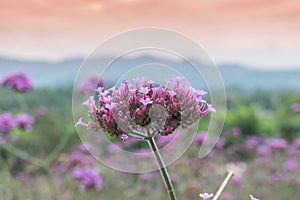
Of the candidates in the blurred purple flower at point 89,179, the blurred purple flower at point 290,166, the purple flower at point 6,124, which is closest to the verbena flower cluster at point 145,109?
the blurred purple flower at point 89,179

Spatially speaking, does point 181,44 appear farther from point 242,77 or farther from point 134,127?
point 242,77

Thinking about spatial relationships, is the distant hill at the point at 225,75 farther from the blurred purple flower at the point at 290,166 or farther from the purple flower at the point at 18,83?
the purple flower at the point at 18,83

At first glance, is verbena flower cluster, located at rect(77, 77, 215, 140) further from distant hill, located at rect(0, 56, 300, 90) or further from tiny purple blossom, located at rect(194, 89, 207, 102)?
distant hill, located at rect(0, 56, 300, 90)

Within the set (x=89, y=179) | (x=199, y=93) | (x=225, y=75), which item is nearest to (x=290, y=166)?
(x=89, y=179)

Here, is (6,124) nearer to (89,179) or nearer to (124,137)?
(89,179)

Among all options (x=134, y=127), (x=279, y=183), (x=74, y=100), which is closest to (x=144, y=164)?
(x=279, y=183)

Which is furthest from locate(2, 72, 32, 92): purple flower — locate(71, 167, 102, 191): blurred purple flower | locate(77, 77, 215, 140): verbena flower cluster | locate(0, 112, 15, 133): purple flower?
locate(77, 77, 215, 140): verbena flower cluster
